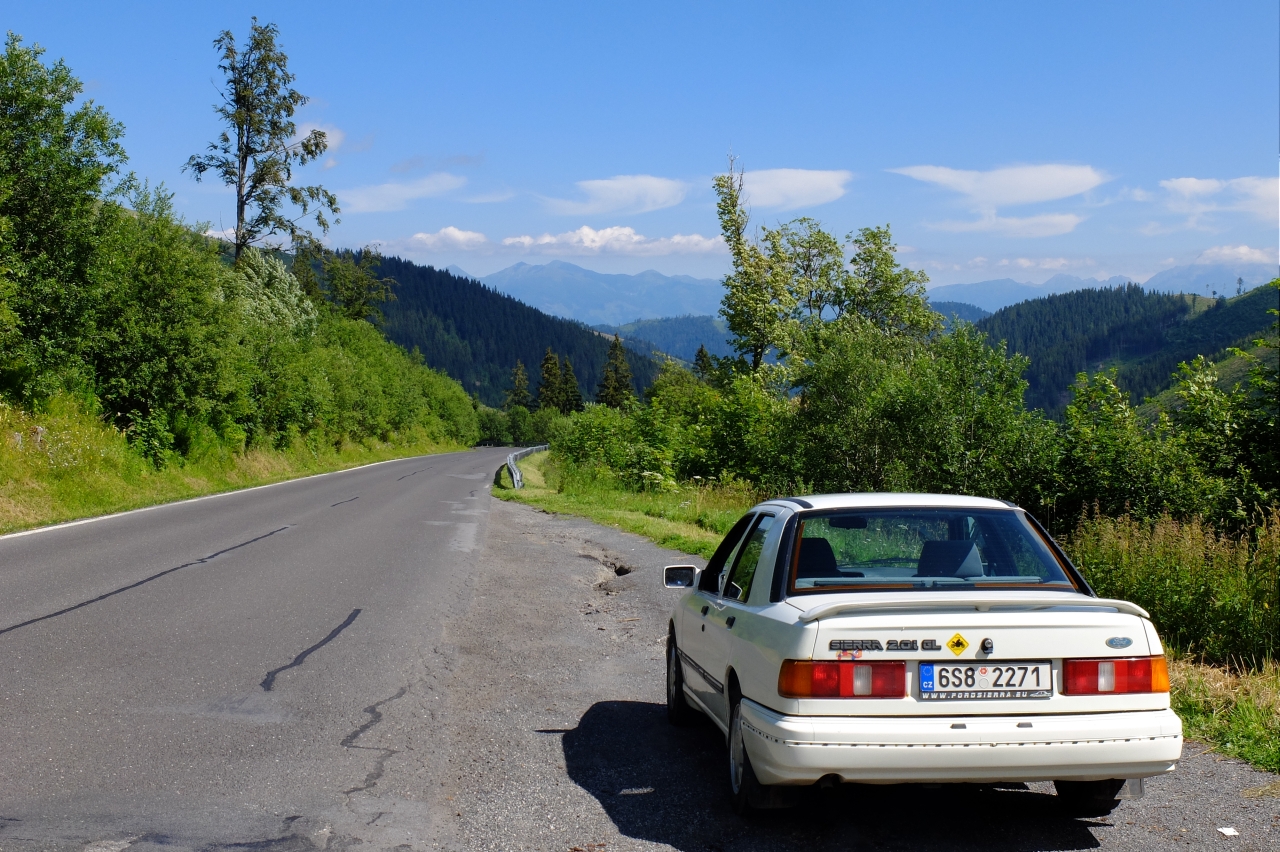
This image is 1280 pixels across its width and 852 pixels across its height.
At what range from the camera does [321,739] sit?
5723 mm

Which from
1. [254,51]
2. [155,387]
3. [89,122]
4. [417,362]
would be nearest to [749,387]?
[155,387]

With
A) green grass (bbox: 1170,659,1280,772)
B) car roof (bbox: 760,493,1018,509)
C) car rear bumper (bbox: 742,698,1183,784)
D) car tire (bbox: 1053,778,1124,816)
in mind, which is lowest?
green grass (bbox: 1170,659,1280,772)

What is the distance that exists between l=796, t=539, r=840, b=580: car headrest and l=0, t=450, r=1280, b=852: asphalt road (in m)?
1.10

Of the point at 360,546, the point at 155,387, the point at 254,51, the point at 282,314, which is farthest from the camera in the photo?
the point at 282,314

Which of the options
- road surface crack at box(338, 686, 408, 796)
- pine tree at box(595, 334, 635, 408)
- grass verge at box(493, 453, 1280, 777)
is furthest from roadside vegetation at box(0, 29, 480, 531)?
pine tree at box(595, 334, 635, 408)

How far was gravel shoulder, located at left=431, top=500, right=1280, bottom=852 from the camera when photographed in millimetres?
4395

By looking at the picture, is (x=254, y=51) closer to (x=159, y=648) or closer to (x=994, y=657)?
(x=159, y=648)

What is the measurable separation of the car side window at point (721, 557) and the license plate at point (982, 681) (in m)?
1.92

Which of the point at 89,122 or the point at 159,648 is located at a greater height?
the point at 89,122

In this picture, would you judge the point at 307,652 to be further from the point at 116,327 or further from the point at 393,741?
the point at 116,327

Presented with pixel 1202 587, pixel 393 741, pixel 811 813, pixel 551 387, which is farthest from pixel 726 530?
pixel 551 387

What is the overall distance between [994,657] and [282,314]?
4539cm

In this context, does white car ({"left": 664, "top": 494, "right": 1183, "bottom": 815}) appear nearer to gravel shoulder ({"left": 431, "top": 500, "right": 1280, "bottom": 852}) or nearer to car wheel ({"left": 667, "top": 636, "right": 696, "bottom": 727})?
gravel shoulder ({"left": 431, "top": 500, "right": 1280, "bottom": 852})

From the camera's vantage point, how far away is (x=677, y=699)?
6348mm
